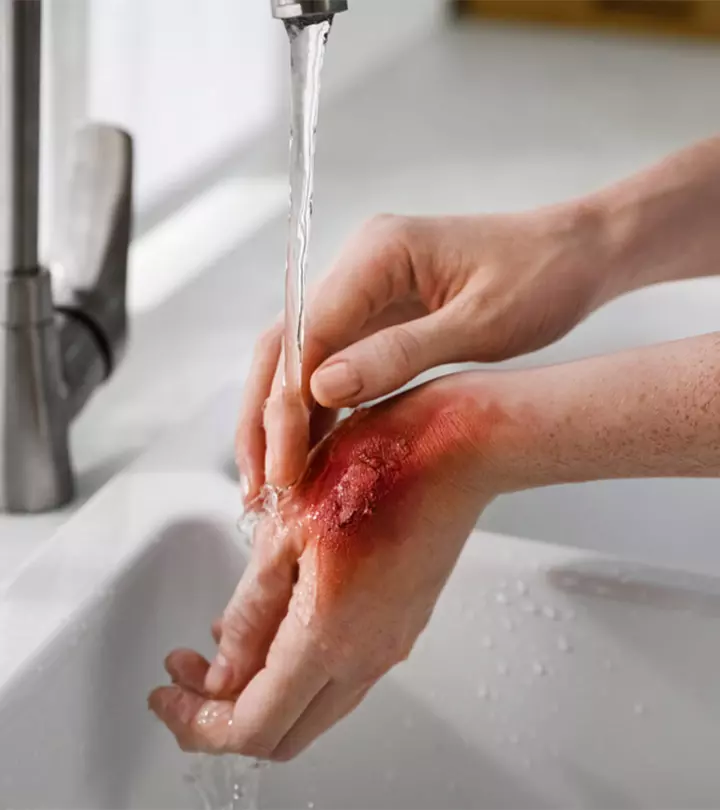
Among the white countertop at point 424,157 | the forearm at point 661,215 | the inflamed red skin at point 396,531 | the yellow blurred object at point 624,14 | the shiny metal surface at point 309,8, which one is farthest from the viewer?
the yellow blurred object at point 624,14

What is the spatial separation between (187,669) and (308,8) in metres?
0.32

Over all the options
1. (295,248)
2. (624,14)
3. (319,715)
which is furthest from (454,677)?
(624,14)

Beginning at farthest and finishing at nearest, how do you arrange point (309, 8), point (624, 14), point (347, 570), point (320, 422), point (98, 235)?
1. point (624, 14)
2. point (98, 235)
3. point (320, 422)
4. point (347, 570)
5. point (309, 8)

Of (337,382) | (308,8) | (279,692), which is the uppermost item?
(308,8)

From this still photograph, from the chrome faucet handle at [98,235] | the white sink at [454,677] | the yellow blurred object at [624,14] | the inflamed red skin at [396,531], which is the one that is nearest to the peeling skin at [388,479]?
the inflamed red skin at [396,531]

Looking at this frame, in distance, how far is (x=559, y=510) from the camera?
0.81 metres

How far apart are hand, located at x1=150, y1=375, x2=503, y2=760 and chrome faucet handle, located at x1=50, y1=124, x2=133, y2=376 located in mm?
208

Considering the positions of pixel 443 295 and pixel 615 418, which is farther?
pixel 443 295

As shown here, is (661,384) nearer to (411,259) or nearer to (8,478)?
(411,259)

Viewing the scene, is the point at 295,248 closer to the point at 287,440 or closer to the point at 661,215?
the point at 287,440

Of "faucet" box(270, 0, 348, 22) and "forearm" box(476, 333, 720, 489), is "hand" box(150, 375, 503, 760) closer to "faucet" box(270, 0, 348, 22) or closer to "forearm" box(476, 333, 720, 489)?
"forearm" box(476, 333, 720, 489)

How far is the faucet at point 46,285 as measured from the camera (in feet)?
1.89

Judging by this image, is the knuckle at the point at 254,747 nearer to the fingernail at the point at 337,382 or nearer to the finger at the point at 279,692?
the finger at the point at 279,692

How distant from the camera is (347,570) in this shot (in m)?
0.50
